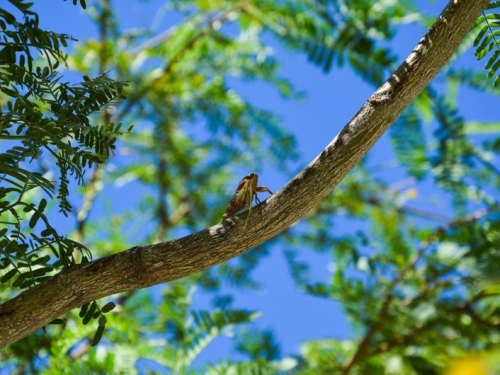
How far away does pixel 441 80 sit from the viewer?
198 centimetres

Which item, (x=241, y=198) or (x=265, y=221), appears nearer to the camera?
(x=265, y=221)

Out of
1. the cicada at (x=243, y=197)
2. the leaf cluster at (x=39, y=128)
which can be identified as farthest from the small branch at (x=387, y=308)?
the leaf cluster at (x=39, y=128)

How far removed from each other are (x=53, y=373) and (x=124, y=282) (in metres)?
0.74

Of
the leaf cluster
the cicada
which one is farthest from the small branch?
the leaf cluster

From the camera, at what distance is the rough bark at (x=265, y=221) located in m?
0.68

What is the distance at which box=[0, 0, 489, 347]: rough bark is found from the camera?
2.23 ft

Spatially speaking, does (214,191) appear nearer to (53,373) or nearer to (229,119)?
(229,119)

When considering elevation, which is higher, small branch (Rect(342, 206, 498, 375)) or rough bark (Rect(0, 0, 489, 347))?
small branch (Rect(342, 206, 498, 375))

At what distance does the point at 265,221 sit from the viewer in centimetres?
70

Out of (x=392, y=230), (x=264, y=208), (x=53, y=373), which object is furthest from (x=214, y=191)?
(x=264, y=208)

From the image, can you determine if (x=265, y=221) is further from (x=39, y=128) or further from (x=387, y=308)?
(x=387, y=308)

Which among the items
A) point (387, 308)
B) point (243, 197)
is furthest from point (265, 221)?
point (387, 308)

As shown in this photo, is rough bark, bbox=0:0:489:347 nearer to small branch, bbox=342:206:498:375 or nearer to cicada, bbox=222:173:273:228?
cicada, bbox=222:173:273:228

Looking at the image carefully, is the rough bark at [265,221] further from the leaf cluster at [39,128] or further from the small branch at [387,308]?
the small branch at [387,308]
